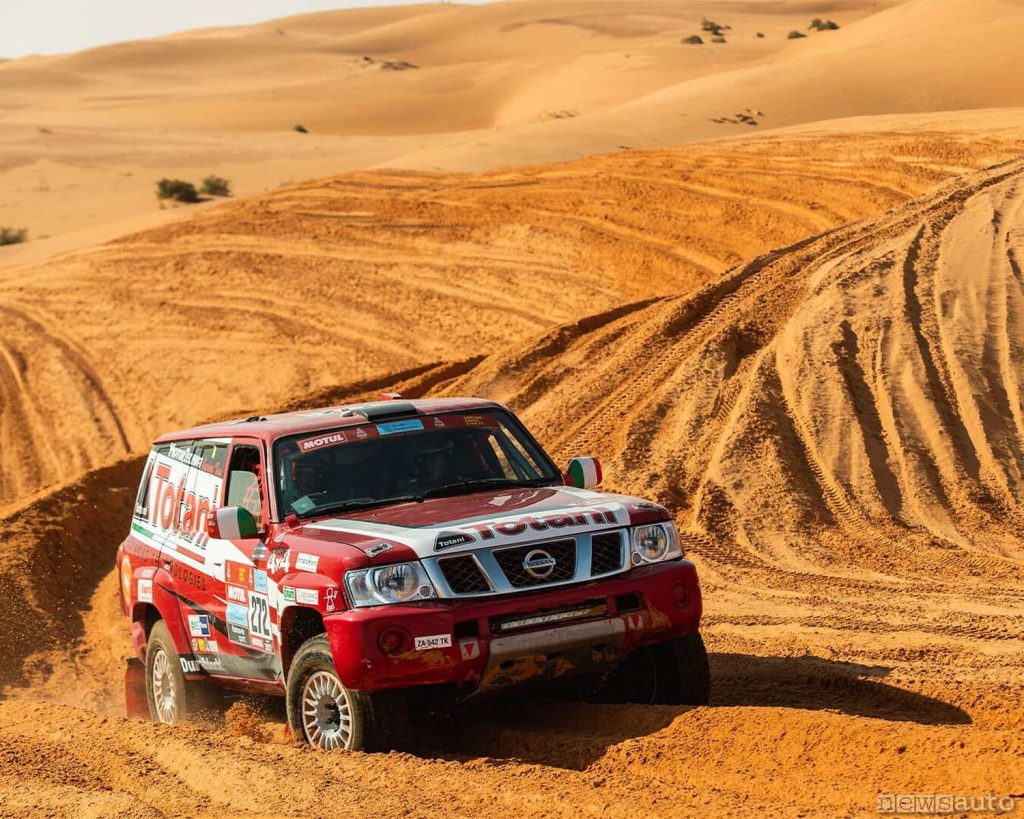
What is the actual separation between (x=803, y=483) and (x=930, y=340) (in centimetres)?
331

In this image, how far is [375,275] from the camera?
26.9 metres

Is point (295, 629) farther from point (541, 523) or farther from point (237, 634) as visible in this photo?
point (541, 523)

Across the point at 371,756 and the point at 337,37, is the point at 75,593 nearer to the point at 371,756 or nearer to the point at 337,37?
the point at 371,756

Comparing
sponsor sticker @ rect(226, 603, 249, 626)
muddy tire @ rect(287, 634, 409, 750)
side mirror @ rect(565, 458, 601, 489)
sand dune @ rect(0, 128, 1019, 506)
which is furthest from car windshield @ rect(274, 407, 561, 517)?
sand dune @ rect(0, 128, 1019, 506)

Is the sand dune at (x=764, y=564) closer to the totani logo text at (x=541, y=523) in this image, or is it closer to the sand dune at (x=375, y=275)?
the totani logo text at (x=541, y=523)

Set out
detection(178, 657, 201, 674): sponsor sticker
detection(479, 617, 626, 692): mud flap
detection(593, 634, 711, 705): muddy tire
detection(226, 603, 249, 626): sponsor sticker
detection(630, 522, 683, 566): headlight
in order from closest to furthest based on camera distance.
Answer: detection(479, 617, 626, 692): mud flap → detection(630, 522, 683, 566): headlight → detection(593, 634, 711, 705): muddy tire → detection(226, 603, 249, 626): sponsor sticker → detection(178, 657, 201, 674): sponsor sticker

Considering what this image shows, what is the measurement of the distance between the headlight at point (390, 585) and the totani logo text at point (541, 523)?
178 mm

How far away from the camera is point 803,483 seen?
14.5 m

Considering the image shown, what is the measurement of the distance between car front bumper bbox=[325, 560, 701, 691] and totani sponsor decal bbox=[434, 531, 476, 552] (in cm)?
27

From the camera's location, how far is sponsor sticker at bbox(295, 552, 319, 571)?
7285mm

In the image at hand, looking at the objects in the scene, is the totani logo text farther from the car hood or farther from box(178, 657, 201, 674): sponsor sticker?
box(178, 657, 201, 674): sponsor sticker

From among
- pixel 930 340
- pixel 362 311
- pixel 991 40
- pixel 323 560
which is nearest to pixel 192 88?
pixel 991 40

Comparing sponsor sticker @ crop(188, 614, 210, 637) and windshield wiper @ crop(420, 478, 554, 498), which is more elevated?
windshield wiper @ crop(420, 478, 554, 498)

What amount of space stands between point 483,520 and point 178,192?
131ft
